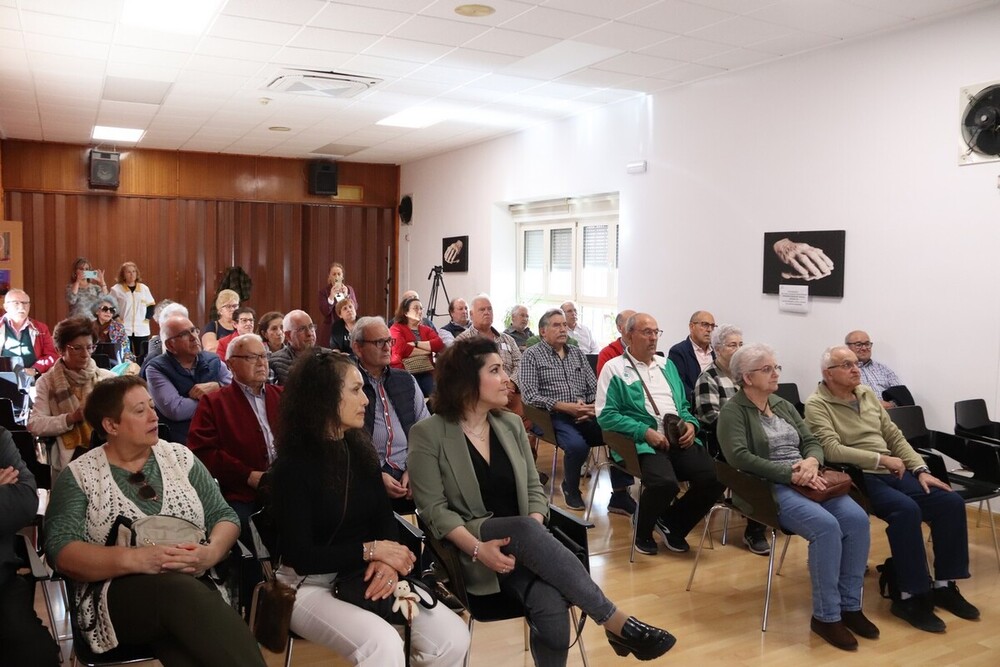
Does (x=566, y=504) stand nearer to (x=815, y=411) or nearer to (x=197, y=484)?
(x=815, y=411)

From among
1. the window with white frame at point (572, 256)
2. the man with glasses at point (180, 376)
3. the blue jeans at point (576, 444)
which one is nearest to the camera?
the man with glasses at point (180, 376)

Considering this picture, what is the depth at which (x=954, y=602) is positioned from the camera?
383cm

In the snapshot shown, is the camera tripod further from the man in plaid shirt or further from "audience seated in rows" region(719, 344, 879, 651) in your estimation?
"audience seated in rows" region(719, 344, 879, 651)

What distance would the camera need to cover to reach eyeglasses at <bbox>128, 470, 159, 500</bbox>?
2.58 meters

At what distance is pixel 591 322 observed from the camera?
9.44 metres

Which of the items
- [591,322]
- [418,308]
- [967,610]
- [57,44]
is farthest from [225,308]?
[967,610]

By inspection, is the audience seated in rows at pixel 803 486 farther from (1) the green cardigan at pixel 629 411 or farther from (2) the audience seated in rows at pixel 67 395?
(2) the audience seated in rows at pixel 67 395

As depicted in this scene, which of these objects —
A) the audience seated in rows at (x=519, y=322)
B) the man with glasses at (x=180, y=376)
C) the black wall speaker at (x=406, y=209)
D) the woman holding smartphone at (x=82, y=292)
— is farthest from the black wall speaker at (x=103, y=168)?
the man with glasses at (x=180, y=376)

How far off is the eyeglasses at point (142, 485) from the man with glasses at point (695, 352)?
3.74 meters

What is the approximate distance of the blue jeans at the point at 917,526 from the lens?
3.73 m

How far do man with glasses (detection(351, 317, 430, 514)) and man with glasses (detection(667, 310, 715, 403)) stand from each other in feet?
7.21

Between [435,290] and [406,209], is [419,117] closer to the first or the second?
[435,290]

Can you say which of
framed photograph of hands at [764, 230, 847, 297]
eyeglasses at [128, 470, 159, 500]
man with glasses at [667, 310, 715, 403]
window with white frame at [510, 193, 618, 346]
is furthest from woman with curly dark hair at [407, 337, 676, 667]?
window with white frame at [510, 193, 618, 346]

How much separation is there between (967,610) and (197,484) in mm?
3394
